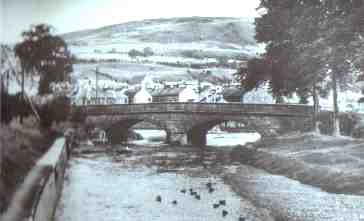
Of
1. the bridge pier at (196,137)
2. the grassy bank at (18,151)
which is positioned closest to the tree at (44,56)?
the grassy bank at (18,151)

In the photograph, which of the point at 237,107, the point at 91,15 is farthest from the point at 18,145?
the point at 237,107

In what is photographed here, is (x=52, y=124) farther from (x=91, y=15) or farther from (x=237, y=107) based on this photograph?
(x=237, y=107)

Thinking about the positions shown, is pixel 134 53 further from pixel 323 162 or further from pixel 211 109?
pixel 211 109

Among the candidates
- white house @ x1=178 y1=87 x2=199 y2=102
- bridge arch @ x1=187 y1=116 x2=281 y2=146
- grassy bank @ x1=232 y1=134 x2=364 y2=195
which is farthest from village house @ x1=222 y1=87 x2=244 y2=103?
grassy bank @ x1=232 y1=134 x2=364 y2=195

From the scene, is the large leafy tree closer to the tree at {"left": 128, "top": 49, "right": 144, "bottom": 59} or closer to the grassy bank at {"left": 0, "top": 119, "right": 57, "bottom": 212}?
the tree at {"left": 128, "top": 49, "right": 144, "bottom": 59}

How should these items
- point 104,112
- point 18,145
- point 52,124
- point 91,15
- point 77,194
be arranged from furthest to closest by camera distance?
point 104,112
point 52,124
point 77,194
point 91,15
point 18,145

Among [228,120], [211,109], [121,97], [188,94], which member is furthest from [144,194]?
[228,120]

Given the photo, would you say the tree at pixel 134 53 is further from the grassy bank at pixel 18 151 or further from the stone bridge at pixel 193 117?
the grassy bank at pixel 18 151
